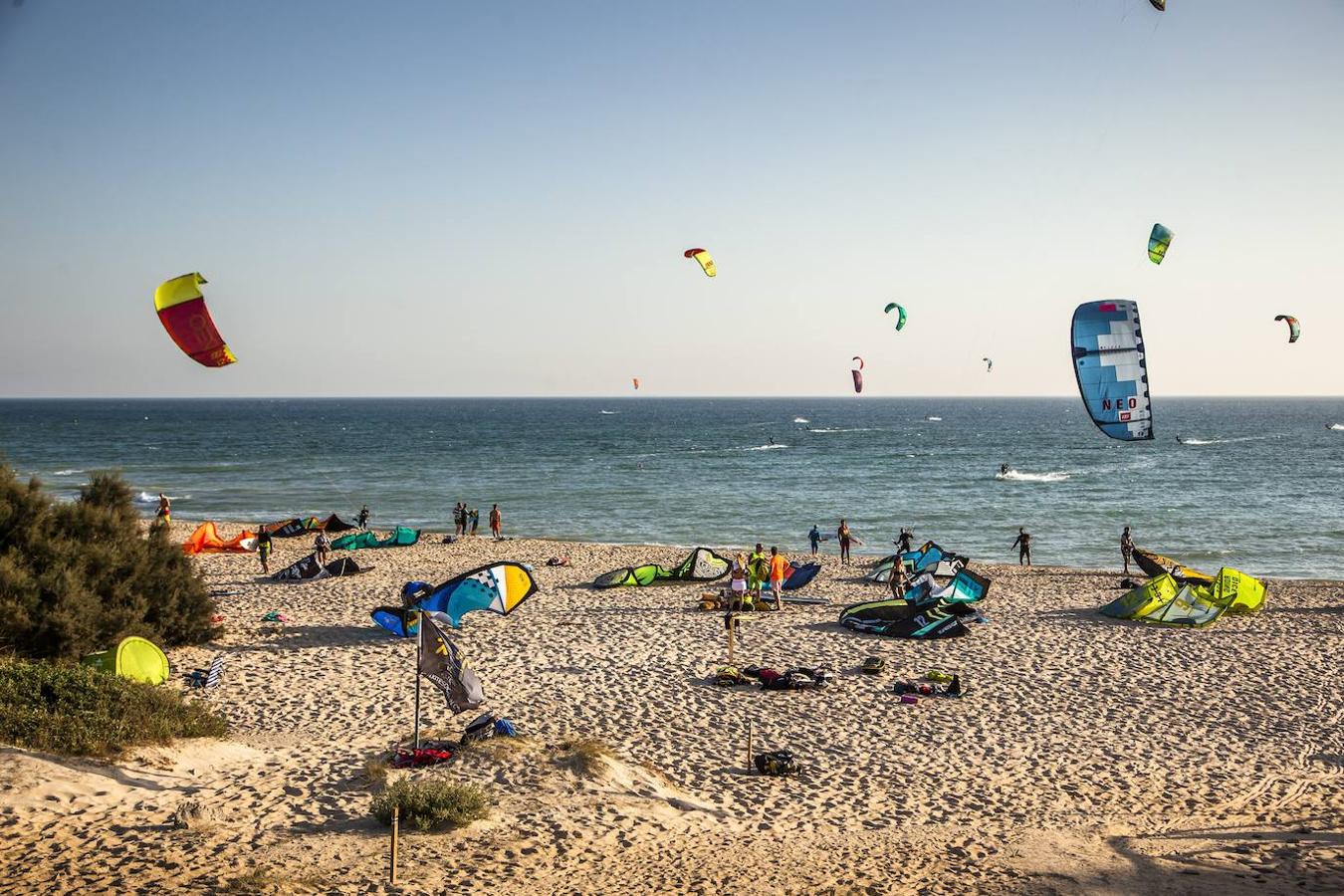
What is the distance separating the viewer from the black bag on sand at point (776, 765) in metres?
10.0

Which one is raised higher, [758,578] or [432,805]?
[432,805]

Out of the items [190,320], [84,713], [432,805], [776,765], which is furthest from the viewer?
[190,320]

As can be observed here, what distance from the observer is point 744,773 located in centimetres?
1005

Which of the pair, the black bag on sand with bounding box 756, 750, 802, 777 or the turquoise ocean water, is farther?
the turquoise ocean water

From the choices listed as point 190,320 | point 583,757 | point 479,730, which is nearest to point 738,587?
point 479,730

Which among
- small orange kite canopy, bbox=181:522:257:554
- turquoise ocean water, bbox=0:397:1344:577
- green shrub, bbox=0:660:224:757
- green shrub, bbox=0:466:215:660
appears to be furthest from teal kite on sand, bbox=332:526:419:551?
green shrub, bbox=0:660:224:757

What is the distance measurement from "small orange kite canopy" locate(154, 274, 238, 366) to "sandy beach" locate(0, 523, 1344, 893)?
4.55 m

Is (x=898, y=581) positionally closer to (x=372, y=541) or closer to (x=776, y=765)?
(x=776, y=765)

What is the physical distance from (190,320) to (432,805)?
8327mm

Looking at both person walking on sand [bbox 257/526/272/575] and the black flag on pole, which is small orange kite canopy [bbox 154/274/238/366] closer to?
the black flag on pole

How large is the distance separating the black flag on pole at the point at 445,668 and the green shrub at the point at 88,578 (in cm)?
570

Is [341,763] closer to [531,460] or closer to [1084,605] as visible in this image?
[1084,605]

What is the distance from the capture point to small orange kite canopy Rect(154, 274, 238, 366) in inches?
503

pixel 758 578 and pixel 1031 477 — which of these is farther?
pixel 1031 477
